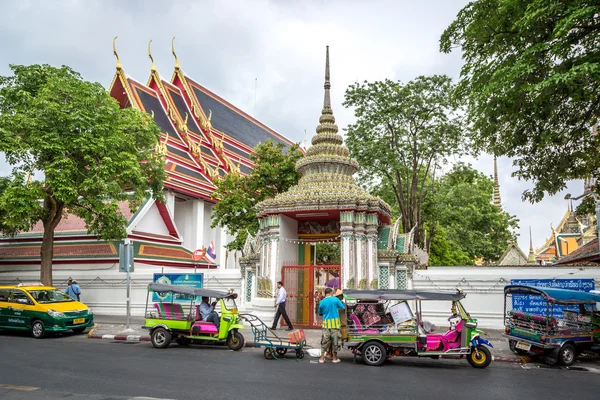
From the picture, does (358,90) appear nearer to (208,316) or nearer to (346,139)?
(346,139)

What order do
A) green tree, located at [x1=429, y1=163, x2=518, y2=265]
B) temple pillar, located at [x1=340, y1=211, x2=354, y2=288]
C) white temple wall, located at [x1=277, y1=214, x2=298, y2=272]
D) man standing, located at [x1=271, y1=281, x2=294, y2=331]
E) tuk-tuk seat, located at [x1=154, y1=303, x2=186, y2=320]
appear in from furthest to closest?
green tree, located at [x1=429, y1=163, x2=518, y2=265], white temple wall, located at [x1=277, y1=214, x2=298, y2=272], temple pillar, located at [x1=340, y1=211, x2=354, y2=288], man standing, located at [x1=271, y1=281, x2=294, y2=331], tuk-tuk seat, located at [x1=154, y1=303, x2=186, y2=320]

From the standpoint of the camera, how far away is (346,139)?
21328 millimetres

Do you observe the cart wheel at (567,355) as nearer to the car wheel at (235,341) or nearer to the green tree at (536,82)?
the green tree at (536,82)

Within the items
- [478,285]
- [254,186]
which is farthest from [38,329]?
[478,285]

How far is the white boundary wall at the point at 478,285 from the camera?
1422 cm

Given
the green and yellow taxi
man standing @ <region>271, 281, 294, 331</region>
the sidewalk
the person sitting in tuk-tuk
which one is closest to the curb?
the sidewalk

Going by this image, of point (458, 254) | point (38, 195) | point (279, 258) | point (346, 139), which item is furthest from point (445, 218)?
point (38, 195)

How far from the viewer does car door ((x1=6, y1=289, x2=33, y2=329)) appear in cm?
1311

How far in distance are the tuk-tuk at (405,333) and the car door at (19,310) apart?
352 inches

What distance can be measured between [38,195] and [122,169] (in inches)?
103

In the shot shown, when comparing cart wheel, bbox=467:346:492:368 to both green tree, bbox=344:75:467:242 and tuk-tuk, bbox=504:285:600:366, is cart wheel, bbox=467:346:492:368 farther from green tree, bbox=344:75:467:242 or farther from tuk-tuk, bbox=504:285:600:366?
green tree, bbox=344:75:467:242

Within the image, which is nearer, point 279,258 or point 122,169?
point 279,258

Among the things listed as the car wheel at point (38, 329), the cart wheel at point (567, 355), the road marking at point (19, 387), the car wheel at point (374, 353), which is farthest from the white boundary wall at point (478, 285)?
the road marking at point (19, 387)

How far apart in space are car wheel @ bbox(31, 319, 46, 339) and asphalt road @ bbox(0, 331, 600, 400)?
256 centimetres
